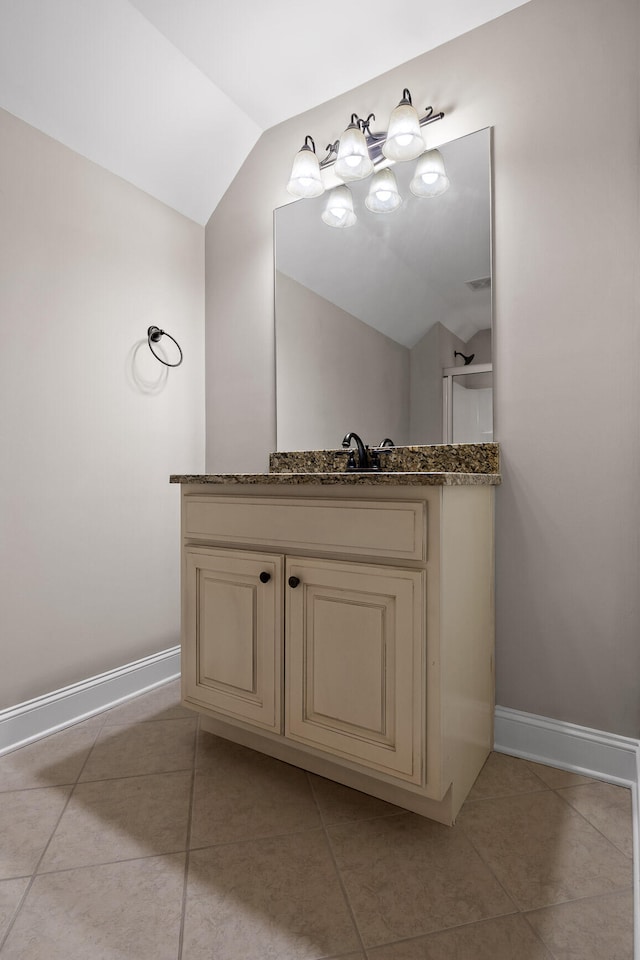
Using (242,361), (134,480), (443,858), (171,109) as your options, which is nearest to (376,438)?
(242,361)

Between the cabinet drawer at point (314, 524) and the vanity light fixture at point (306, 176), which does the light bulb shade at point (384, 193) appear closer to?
the vanity light fixture at point (306, 176)

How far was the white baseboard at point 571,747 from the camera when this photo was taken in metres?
1.44

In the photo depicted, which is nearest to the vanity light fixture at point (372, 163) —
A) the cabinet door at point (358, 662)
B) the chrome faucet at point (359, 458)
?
the chrome faucet at point (359, 458)

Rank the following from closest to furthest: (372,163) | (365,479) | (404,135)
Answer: (365,479), (404,135), (372,163)

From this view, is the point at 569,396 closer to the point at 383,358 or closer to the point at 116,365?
the point at 383,358

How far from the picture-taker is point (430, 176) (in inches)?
68.7

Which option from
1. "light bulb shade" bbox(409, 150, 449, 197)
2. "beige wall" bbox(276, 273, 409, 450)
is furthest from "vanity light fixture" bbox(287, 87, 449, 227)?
"beige wall" bbox(276, 273, 409, 450)

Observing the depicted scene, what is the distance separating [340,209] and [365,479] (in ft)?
4.14

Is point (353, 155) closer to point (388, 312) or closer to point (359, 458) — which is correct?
point (388, 312)

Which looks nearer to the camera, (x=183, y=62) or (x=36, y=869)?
(x=36, y=869)

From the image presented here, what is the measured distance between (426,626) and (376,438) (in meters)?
0.85

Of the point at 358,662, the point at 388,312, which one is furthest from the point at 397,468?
the point at 358,662

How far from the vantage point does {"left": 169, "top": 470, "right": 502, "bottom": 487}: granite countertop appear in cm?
117

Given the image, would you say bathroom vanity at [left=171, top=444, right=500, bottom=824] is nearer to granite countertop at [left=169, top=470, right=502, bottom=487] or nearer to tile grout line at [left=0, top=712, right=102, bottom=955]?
granite countertop at [left=169, top=470, right=502, bottom=487]
